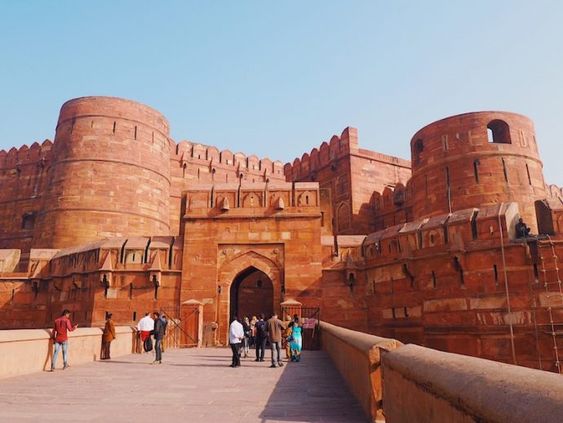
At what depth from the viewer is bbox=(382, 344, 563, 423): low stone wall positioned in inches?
43.9

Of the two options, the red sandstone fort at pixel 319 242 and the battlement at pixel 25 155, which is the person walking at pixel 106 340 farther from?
the battlement at pixel 25 155

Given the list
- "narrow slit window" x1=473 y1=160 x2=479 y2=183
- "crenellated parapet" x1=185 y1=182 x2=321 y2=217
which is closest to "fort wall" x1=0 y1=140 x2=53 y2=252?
"crenellated parapet" x1=185 y1=182 x2=321 y2=217

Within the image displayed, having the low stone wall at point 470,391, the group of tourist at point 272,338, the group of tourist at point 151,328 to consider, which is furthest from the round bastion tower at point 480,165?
the low stone wall at point 470,391

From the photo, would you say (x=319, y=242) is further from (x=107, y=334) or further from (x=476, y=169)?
(x=107, y=334)

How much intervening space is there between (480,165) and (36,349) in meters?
16.1

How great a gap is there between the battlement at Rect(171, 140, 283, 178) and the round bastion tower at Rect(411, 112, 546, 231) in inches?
592

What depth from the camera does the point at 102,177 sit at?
2133 cm

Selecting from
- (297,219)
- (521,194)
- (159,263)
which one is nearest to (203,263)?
(159,263)

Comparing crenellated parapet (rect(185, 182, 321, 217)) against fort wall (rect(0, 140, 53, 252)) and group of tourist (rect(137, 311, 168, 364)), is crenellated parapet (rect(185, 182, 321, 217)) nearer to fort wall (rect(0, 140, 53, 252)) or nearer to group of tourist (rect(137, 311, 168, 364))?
group of tourist (rect(137, 311, 168, 364))

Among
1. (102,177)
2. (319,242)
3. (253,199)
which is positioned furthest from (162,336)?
(102,177)

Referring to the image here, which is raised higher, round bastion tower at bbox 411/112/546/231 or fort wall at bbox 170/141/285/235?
fort wall at bbox 170/141/285/235

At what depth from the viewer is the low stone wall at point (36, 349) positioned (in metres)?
6.63

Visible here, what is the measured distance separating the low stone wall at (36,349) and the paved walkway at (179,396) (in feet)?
1.09

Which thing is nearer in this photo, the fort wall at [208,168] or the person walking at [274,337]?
the person walking at [274,337]
